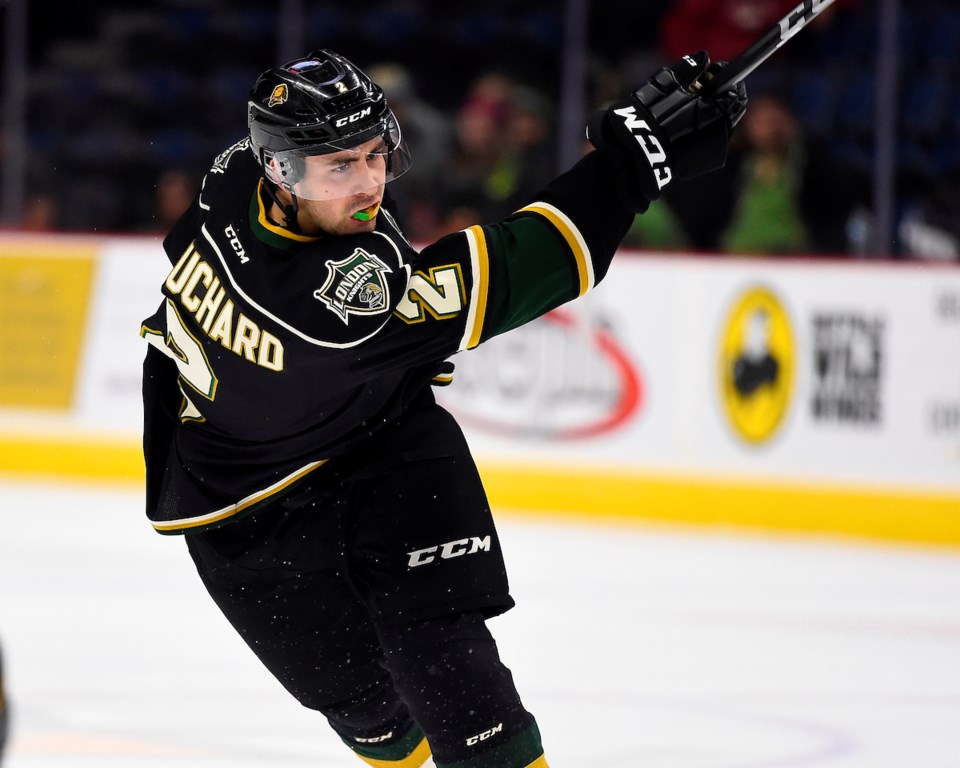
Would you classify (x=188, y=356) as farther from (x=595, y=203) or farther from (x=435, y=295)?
(x=595, y=203)

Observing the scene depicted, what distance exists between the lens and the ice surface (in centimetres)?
319

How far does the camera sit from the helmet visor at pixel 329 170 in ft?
7.34

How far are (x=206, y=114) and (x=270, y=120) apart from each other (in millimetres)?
5550

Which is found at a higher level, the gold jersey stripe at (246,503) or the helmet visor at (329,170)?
the helmet visor at (329,170)

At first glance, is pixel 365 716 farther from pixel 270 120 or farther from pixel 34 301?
pixel 34 301

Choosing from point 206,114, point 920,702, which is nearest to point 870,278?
point 920,702

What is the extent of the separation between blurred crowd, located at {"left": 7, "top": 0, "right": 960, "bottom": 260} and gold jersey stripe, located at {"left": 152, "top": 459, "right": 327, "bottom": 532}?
158 inches

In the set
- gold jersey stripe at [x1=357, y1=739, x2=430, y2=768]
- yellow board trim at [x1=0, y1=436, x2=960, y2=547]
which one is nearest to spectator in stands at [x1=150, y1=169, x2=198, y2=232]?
yellow board trim at [x1=0, y1=436, x2=960, y2=547]

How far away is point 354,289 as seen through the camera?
2.15 metres

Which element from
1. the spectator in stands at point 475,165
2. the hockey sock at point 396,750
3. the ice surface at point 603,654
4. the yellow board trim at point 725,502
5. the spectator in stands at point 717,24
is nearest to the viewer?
the hockey sock at point 396,750

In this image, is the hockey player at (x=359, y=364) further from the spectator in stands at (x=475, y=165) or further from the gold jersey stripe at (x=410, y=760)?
the spectator in stands at (x=475, y=165)

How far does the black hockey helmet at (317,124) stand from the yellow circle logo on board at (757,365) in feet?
12.4

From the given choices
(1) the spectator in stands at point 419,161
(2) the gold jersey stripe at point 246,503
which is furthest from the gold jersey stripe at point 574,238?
(1) the spectator in stands at point 419,161

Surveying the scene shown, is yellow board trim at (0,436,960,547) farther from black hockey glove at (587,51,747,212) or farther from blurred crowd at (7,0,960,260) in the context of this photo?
black hockey glove at (587,51,747,212)
